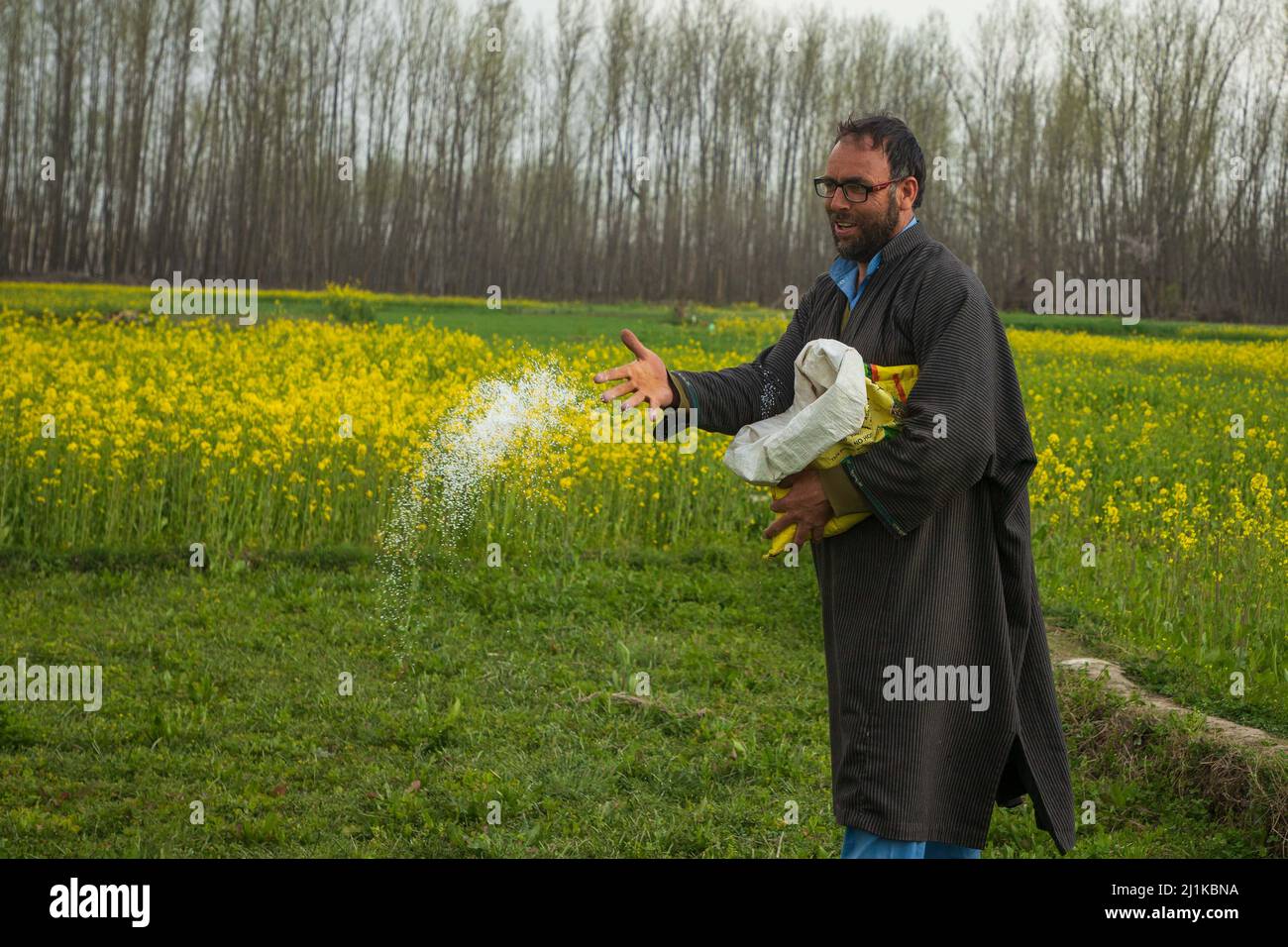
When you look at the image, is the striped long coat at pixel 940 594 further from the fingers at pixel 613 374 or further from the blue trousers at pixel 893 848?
the fingers at pixel 613 374

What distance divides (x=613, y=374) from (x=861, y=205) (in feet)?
2.29

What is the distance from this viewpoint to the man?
8.63 ft

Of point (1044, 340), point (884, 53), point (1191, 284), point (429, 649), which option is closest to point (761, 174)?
point (884, 53)

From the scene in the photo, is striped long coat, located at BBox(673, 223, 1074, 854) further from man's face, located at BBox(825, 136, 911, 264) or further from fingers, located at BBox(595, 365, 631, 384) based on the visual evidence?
fingers, located at BBox(595, 365, 631, 384)

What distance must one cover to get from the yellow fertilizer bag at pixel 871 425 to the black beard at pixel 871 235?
292 millimetres

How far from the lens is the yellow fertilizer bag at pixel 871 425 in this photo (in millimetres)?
2631

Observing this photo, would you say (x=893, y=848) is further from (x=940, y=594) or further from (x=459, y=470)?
(x=459, y=470)

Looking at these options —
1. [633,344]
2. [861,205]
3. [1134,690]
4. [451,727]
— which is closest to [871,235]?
[861,205]

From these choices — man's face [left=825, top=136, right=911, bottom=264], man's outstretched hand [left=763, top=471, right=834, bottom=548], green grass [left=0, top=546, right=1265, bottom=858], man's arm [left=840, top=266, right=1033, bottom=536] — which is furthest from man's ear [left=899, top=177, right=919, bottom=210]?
green grass [left=0, top=546, right=1265, bottom=858]

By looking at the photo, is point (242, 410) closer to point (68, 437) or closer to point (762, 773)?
point (68, 437)

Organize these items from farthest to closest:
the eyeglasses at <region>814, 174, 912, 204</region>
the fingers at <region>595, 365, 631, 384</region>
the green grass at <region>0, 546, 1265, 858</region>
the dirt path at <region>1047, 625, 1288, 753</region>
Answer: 1. the dirt path at <region>1047, 625, 1288, 753</region>
2. the green grass at <region>0, 546, 1265, 858</region>
3. the fingers at <region>595, 365, 631, 384</region>
4. the eyeglasses at <region>814, 174, 912, 204</region>

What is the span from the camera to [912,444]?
2568mm

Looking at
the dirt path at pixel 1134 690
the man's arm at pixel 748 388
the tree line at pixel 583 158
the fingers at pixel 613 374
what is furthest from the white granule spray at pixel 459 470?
the tree line at pixel 583 158
